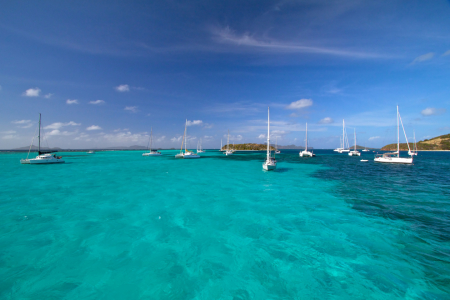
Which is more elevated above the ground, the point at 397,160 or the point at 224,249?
the point at 397,160

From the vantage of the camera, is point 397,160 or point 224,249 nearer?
point 224,249

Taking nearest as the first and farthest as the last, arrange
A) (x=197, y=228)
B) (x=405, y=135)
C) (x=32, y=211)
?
(x=197, y=228) < (x=32, y=211) < (x=405, y=135)

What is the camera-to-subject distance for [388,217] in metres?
12.5

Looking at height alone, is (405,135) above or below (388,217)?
above

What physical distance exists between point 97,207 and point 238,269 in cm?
1334

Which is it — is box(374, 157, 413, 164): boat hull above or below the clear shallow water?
above

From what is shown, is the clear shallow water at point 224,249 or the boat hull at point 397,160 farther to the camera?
the boat hull at point 397,160

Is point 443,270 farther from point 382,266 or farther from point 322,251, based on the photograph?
point 322,251

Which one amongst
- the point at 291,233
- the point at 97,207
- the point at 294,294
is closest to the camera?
the point at 294,294

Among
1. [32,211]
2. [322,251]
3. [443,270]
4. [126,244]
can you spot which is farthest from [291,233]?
[32,211]

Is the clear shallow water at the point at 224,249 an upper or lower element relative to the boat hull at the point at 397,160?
lower

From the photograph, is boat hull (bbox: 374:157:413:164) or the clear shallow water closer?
the clear shallow water

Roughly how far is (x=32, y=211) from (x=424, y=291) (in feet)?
75.4

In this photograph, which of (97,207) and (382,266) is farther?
(97,207)
